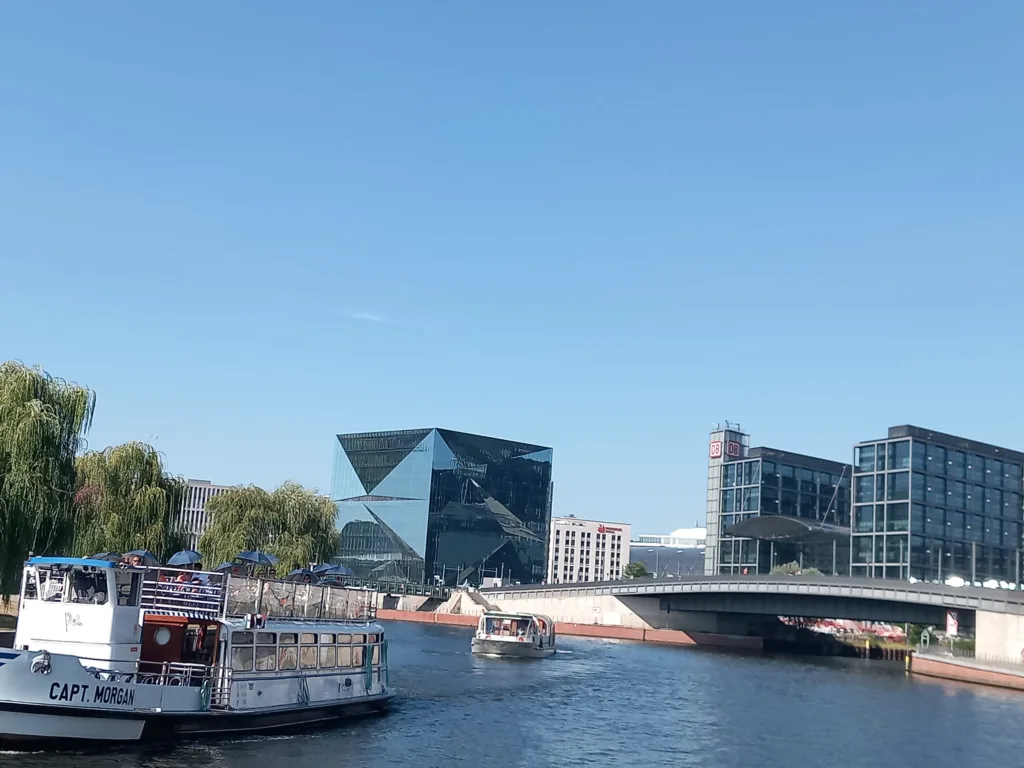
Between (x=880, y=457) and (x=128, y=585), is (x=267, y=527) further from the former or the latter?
(x=880, y=457)

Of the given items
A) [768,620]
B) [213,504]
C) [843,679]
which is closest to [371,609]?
[213,504]

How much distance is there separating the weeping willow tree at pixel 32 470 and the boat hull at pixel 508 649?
150 ft

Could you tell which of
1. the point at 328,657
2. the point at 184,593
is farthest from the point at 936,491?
the point at 184,593

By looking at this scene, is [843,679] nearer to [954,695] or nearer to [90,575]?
[954,695]

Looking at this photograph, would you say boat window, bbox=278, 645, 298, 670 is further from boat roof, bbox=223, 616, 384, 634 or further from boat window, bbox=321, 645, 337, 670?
boat window, bbox=321, 645, 337, 670

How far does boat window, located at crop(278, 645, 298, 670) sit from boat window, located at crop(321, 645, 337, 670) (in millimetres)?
2116

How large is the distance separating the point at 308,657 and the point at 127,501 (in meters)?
26.8

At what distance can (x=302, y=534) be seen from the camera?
85938mm

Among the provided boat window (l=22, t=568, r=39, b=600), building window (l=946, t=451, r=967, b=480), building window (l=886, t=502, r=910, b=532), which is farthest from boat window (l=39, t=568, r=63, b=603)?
building window (l=946, t=451, r=967, b=480)

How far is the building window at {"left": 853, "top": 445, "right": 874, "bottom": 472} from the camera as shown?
561 feet

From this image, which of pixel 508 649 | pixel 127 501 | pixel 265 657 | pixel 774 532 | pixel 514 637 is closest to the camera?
pixel 265 657

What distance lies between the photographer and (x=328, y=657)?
4294cm

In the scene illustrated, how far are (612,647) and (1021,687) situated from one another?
143 feet

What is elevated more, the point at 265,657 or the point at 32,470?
the point at 32,470
